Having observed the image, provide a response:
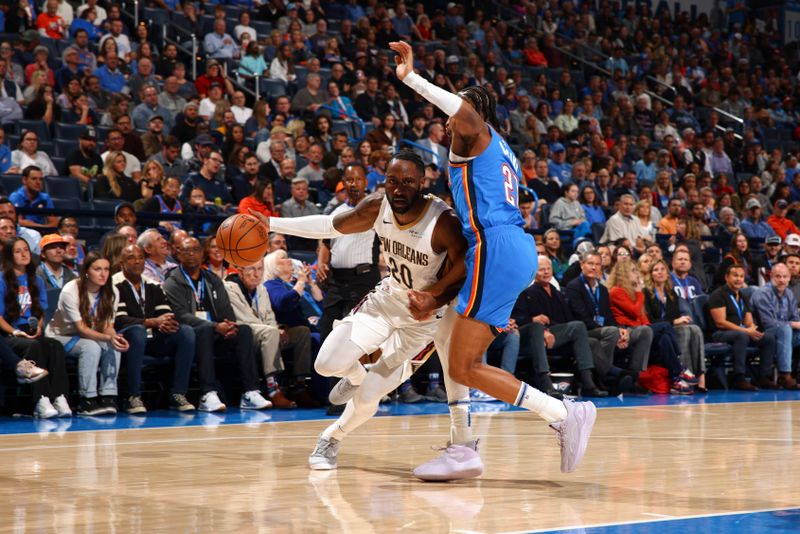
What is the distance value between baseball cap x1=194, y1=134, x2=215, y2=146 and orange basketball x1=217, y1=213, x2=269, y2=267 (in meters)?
6.17

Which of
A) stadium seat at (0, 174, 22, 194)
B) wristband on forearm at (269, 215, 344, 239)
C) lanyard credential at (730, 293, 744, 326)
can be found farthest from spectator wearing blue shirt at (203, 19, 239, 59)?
wristband on forearm at (269, 215, 344, 239)

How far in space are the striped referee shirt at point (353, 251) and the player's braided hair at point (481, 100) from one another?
3.45 meters

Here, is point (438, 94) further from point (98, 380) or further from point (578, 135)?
point (578, 135)

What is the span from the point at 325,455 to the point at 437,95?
184 centimetres

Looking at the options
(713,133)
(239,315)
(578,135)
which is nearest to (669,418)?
(239,315)

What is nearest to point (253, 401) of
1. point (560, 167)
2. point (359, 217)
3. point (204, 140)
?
point (359, 217)

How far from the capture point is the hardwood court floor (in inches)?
156

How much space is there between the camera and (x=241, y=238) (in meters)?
5.43

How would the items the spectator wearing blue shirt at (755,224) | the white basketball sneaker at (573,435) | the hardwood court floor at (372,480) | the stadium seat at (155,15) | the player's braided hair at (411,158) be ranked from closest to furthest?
the hardwood court floor at (372,480) → the white basketball sneaker at (573,435) → the player's braided hair at (411,158) → the stadium seat at (155,15) → the spectator wearing blue shirt at (755,224)

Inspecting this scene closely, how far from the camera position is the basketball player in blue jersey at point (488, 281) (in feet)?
16.0

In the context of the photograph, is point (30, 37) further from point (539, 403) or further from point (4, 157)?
point (539, 403)

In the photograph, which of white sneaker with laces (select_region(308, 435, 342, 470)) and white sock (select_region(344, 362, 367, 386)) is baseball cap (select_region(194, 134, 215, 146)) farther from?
white sneaker with laces (select_region(308, 435, 342, 470))

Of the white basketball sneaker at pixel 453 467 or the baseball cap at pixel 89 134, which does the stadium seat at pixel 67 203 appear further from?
the white basketball sneaker at pixel 453 467

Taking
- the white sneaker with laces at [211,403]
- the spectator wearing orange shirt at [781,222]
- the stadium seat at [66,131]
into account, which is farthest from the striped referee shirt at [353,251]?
the spectator wearing orange shirt at [781,222]
